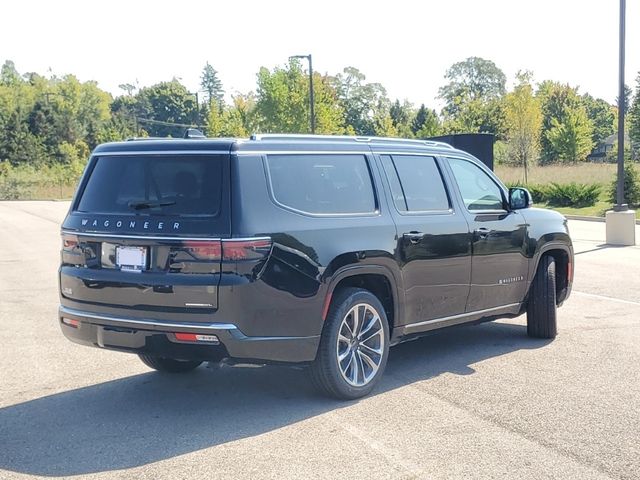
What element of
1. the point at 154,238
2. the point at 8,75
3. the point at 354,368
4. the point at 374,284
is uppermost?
the point at 8,75

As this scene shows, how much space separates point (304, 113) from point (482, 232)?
36691 mm

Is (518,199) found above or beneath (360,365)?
above

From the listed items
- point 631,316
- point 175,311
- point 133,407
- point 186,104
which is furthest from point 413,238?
point 186,104

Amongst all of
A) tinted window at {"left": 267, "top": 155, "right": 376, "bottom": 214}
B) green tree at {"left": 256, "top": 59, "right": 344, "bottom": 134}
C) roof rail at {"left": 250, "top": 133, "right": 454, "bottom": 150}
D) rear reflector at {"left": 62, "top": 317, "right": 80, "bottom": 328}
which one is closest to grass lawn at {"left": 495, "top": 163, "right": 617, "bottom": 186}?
green tree at {"left": 256, "top": 59, "right": 344, "bottom": 134}

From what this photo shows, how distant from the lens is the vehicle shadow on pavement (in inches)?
177

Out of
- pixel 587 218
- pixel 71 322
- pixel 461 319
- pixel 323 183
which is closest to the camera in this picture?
pixel 71 322

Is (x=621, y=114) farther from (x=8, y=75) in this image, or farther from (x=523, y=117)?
(x=8, y=75)

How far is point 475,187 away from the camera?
695cm

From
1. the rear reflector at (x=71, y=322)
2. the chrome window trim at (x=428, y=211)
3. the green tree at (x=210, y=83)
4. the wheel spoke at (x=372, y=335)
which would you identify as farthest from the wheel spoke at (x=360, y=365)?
the green tree at (x=210, y=83)

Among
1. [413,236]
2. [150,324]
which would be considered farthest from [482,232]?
[150,324]

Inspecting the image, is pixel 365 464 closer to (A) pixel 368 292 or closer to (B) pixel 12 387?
(A) pixel 368 292

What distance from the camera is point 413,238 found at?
5973mm

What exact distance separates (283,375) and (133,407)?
4.56 ft

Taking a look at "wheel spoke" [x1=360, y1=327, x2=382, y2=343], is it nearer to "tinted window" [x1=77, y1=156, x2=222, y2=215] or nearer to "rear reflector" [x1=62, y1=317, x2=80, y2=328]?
"tinted window" [x1=77, y1=156, x2=222, y2=215]
